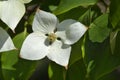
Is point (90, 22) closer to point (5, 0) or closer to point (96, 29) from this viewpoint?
point (96, 29)

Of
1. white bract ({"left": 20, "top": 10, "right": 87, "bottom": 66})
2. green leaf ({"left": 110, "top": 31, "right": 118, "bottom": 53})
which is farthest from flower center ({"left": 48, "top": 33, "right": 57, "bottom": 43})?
green leaf ({"left": 110, "top": 31, "right": 118, "bottom": 53})

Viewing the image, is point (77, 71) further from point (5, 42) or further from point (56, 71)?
point (5, 42)

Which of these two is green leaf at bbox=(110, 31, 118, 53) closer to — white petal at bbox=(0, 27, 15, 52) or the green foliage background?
the green foliage background

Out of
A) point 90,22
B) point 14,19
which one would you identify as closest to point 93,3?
point 90,22

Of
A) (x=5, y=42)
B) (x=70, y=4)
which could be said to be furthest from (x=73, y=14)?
(x=5, y=42)

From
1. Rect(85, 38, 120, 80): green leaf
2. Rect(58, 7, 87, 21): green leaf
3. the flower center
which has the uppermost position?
Rect(58, 7, 87, 21): green leaf

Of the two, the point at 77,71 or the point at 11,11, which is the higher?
the point at 11,11
